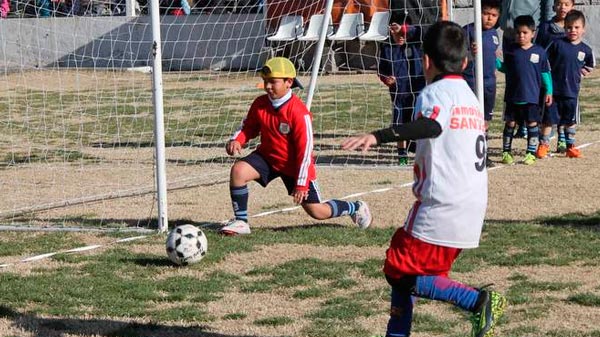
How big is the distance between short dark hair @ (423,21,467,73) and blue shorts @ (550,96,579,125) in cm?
788

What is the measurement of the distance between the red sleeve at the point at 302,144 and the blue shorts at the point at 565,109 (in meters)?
5.07

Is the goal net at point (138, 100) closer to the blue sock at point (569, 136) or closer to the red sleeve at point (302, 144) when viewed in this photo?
the red sleeve at point (302, 144)

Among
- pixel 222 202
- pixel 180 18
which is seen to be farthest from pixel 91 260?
pixel 180 18

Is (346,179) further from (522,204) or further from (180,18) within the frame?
(180,18)

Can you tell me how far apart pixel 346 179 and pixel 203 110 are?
7.19 m

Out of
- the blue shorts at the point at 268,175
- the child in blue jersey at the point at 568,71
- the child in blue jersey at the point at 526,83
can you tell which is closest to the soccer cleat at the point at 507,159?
the child in blue jersey at the point at 526,83

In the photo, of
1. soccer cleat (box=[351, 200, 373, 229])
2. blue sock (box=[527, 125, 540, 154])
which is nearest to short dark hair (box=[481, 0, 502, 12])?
blue sock (box=[527, 125, 540, 154])

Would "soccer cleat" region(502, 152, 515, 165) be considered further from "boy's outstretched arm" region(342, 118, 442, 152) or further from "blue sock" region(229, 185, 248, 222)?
"boy's outstretched arm" region(342, 118, 442, 152)

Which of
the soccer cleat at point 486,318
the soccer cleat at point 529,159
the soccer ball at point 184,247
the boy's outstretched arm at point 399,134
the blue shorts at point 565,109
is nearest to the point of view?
the boy's outstretched arm at point 399,134

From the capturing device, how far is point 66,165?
43.6 feet

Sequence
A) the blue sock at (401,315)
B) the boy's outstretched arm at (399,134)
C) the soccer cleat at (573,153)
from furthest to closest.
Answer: the soccer cleat at (573,153), the blue sock at (401,315), the boy's outstretched arm at (399,134)

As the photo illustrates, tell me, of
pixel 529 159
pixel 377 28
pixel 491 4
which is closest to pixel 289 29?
pixel 377 28

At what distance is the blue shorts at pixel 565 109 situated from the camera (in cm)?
1295

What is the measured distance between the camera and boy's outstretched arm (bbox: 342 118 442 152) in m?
5.02
